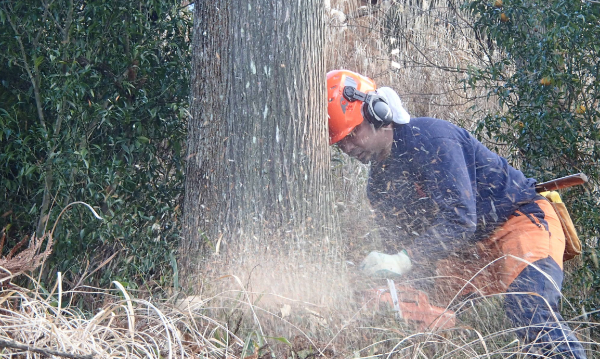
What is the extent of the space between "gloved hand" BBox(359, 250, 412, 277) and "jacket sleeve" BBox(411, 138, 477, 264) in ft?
0.29

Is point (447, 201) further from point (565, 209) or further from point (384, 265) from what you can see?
point (565, 209)

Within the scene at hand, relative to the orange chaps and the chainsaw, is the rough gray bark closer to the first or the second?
the chainsaw

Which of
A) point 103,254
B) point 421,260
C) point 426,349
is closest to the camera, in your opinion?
point 426,349

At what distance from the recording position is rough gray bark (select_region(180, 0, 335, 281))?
2771 mm

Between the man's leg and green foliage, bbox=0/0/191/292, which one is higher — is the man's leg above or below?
below

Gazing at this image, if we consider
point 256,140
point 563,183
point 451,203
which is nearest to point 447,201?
point 451,203

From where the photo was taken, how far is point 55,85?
134 inches

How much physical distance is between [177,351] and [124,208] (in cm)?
164

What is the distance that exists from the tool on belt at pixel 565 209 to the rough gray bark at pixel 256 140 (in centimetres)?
148

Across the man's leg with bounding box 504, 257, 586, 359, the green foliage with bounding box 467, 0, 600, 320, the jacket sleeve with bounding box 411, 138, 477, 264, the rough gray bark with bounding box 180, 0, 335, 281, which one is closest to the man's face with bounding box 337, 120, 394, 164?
the jacket sleeve with bounding box 411, 138, 477, 264

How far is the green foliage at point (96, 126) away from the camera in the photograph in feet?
11.3

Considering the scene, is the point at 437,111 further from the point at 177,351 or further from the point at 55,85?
the point at 177,351

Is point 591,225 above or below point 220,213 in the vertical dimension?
below

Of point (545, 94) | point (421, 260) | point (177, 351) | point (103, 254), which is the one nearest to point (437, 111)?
point (545, 94)
